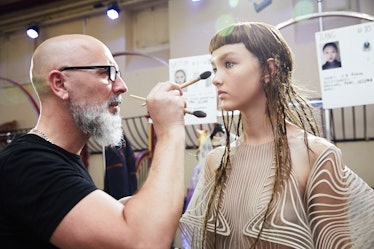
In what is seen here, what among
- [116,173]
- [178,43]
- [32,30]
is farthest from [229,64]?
[32,30]

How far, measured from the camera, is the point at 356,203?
104cm

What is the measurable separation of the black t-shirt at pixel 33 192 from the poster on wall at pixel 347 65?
63.5 inches

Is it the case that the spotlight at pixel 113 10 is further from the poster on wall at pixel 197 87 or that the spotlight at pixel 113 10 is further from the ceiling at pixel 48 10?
the poster on wall at pixel 197 87

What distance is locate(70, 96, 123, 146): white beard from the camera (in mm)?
1184

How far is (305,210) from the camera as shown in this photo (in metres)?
1.04

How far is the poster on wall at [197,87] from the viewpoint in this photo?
8.27ft

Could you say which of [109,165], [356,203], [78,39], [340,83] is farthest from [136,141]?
[356,203]

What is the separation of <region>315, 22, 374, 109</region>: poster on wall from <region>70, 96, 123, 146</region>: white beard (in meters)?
1.36

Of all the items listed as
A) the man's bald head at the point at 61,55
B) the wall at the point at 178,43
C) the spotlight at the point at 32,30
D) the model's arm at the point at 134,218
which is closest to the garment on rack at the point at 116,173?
the wall at the point at 178,43

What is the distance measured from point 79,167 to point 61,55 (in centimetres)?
40

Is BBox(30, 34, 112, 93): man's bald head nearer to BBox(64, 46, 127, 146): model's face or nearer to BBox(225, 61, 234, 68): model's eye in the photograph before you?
BBox(64, 46, 127, 146): model's face

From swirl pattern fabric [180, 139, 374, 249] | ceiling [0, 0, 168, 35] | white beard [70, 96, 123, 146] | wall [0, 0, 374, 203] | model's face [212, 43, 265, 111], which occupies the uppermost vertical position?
ceiling [0, 0, 168, 35]

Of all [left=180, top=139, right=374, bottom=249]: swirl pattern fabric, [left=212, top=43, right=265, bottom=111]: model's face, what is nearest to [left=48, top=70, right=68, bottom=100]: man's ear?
[left=212, top=43, right=265, bottom=111]: model's face

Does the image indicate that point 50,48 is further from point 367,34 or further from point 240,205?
point 367,34
